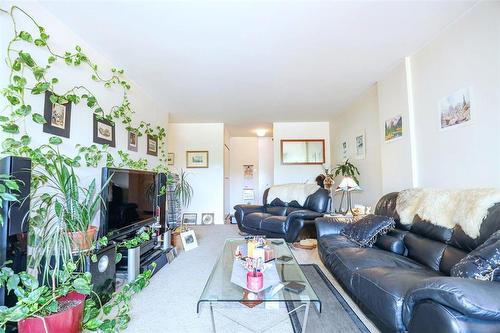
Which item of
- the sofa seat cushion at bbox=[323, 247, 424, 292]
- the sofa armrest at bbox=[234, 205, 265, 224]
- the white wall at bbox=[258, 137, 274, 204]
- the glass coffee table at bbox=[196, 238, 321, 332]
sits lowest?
the glass coffee table at bbox=[196, 238, 321, 332]

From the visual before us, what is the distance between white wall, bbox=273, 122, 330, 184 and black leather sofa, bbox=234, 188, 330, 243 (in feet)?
3.88

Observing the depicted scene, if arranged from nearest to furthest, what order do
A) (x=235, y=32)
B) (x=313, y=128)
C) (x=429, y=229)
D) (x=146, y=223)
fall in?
(x=429, y=229) → (x=235, y=32) → (x=146, y=223) → (x=313, y=128)

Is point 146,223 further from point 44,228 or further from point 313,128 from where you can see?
point 313,128

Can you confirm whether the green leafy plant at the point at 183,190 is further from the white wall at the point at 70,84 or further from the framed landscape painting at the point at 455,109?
the framed landscape painting at the point at 455,109

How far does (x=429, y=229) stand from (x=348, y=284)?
825 mm

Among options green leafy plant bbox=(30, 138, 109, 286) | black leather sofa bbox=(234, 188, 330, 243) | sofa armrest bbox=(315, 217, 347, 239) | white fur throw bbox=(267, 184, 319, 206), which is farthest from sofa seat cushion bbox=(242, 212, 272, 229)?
green leafy plant bbox=(30, 138, 109, 286)

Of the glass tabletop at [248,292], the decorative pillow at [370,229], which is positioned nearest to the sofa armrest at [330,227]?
the decorative pillow at [370,229]

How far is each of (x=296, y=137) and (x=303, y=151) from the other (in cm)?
37

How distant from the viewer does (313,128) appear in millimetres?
5918

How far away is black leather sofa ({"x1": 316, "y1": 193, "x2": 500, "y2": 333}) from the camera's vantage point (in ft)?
3.28

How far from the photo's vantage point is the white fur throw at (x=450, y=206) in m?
1.60

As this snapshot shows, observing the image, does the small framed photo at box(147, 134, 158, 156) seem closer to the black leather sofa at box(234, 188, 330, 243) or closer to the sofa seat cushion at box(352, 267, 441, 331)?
the black leather sofa at box(234, 188, 330, 243)

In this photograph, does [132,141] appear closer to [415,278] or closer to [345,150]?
[415,278]

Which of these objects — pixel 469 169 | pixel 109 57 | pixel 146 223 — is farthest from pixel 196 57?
pixel 469 169
